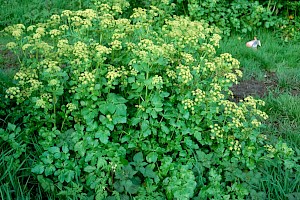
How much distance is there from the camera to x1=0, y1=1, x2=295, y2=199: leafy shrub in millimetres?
2986

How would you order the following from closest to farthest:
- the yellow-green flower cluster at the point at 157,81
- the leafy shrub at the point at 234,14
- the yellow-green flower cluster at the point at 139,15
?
the yellow-green flower cluster at the point at 157,81, the yellow-green flower cluster at the point at 139,15, the leafy shrub at the point at 234,14

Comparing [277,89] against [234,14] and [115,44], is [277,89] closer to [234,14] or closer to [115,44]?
[234,14]

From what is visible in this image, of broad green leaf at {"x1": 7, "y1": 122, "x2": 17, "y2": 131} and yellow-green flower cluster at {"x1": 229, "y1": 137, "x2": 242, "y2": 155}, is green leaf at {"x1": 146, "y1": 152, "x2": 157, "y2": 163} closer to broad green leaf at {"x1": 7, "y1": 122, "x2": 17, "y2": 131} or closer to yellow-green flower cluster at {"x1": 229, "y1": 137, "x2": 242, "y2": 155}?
yellow-green flower cluster at {"x1": 229, "y1": 137, "x2": 242, "y2": 155}

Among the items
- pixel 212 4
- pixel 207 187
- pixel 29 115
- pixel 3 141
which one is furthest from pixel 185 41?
pixel 212 4

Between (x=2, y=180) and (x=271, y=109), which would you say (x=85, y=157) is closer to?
(x=2, y=180)

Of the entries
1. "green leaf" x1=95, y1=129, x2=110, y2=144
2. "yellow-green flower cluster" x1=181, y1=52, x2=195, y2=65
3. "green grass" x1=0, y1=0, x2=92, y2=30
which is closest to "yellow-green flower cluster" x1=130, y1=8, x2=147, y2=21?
"yellow-green flower cluster" x1=181, y1=52, x2=195, y2=65

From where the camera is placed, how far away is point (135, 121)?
3076mm

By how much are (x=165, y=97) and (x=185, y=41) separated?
0.46m

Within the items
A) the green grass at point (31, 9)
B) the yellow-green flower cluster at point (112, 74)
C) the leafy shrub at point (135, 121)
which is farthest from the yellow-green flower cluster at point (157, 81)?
the green grass at point (31, 9)

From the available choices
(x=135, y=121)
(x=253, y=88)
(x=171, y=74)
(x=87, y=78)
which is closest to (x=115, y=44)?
(x=87, y=78)

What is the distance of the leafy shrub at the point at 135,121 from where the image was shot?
9.80 feet

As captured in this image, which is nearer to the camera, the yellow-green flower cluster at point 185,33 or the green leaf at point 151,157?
the green leaf at point 151,157

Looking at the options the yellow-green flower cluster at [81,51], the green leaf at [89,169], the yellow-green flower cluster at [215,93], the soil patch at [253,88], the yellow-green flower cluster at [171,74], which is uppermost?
the yellow-green flower cluster at [81,51]

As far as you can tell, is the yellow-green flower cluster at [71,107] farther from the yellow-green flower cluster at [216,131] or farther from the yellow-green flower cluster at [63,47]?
the yellow-green flower cluster at [216,131]
